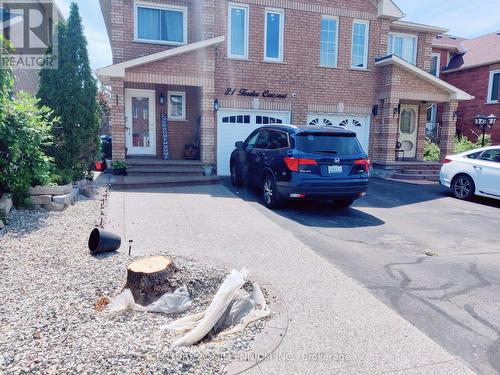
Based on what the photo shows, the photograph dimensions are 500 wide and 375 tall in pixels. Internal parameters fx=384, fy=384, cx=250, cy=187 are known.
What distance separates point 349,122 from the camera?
563 inches

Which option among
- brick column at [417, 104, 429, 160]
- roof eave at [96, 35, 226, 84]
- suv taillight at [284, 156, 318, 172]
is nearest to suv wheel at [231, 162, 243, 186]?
suv taillight at [284, 156, 318, 172]

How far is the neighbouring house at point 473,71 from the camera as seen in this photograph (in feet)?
63.9

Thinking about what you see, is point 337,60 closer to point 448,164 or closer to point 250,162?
point 448,164

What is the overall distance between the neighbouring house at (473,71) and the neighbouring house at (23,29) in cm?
1887

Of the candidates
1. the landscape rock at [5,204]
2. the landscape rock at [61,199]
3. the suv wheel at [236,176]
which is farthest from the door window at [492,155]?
the landscape rock at [5,204]

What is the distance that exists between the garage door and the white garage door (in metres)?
1.98

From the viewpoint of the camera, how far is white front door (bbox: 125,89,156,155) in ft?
42.5

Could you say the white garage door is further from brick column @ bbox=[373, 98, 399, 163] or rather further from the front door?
the front door

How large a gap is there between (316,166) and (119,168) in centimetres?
613

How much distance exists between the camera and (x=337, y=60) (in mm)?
13836

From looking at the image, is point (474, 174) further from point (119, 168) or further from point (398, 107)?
point (119, 168)

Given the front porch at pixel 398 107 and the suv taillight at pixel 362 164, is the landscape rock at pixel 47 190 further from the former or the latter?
the front porch at pixel 398 107

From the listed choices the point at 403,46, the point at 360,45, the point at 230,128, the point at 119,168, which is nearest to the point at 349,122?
the point at 360,45

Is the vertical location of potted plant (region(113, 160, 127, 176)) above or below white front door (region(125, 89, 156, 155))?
below
